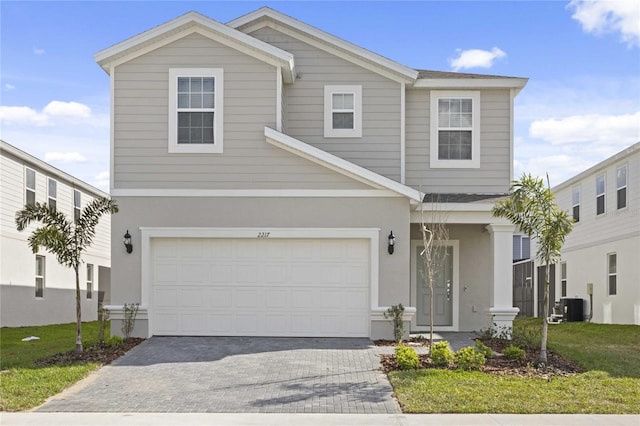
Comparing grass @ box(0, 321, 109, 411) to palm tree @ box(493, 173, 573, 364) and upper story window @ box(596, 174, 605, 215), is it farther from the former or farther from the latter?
upper story window @ box(596, 174, 605, 215)

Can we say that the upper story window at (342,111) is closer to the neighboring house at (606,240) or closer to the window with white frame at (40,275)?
the neighboring house at (606,240)

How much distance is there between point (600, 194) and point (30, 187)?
18779mm

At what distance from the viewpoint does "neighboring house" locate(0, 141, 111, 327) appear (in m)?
20.6

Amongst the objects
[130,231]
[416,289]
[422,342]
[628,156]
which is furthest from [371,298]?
[628,156]

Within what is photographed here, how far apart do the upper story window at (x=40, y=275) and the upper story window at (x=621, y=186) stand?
18720 mm

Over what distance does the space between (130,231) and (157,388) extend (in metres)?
5.14

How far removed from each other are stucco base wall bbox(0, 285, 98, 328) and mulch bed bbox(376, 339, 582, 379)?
12982mm

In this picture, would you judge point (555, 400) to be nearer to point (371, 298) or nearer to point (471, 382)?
point (471, 382)

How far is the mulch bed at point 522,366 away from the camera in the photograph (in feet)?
37.2

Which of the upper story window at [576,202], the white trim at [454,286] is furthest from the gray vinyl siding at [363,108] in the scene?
the upper story window at [576,202]

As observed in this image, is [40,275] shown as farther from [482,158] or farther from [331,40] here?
[482,158]

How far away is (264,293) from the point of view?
14781 millimetres

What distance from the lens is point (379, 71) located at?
54.5 ft

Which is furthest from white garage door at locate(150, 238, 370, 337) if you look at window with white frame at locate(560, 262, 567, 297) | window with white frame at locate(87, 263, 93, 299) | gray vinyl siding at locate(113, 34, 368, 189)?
window with white frame at locate(560, 262, 567, 297)
